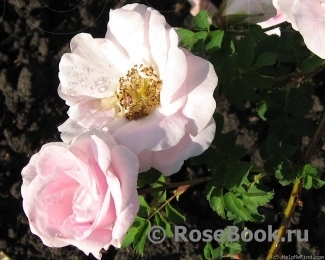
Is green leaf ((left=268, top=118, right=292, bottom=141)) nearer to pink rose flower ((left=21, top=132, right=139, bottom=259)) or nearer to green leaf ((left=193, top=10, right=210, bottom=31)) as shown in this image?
green leaf ((left=193, top=10, right=210, bottom=31))

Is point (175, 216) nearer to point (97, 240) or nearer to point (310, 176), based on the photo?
point (310, 176)

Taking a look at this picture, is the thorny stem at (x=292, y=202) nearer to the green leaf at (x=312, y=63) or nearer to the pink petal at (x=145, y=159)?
the green leaf at (x=312, y=63)

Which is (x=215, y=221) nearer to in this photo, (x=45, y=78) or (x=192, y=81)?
(x=45, y=78)

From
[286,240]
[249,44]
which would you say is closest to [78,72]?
[249,44]

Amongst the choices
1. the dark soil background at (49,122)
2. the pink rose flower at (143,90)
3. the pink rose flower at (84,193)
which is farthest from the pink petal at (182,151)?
the dark soil background at (49,122)

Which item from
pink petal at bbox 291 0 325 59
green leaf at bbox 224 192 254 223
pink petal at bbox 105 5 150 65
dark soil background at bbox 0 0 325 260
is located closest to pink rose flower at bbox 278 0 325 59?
pink petal at bbox 291 0 325 59

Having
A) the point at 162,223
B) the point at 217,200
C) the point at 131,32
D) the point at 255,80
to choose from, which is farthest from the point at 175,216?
the point at 131,32

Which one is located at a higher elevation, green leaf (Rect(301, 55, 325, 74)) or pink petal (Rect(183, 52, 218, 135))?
pink petal (Rect(183, 52, 218, 135))

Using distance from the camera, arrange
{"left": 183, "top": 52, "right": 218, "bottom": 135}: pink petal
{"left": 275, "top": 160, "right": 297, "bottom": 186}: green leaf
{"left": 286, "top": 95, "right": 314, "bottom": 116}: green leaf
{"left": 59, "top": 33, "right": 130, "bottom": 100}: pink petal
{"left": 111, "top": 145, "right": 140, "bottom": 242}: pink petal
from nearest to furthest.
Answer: {"left": 111, "top": 145, "right": 140, "bottom": 242}: pink petal < {"left": 183, "top": 52, "right": 218, "bottom": 135}: pink petal < {"left": 59, "top": 33, "right": 130, "bottom": 100}: pink petal < {"left": 275, "top": 160, "right": 297, "bottom": 186}: green leaf < {"left": 286, "top": 95, "right": 314, "bottom": 116}: green leaf
